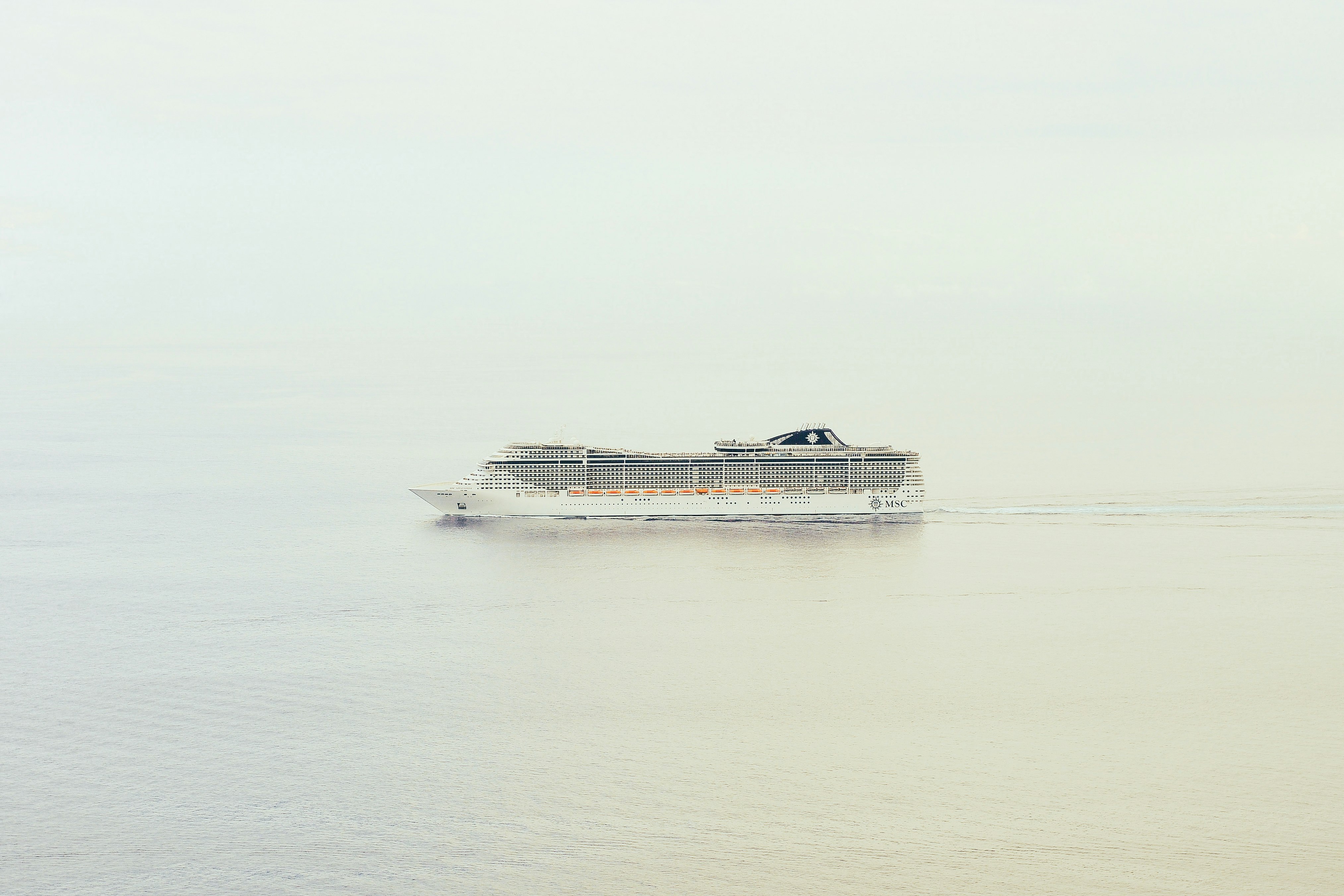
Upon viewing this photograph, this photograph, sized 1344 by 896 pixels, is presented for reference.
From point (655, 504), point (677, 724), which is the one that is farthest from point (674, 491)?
point (677, 724)

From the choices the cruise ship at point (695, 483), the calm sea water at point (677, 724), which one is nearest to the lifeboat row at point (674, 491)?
the cruise ship at point (695, 483)

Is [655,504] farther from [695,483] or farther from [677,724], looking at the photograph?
[677,724]

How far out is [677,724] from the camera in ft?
57.1

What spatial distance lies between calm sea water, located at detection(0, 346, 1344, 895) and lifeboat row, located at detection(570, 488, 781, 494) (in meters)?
11.9

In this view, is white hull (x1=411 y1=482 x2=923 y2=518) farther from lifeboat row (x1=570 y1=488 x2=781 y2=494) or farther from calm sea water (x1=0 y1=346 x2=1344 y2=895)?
calm sea water (x1=0 y1=346 x2=1344 y2=895)

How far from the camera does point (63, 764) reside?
15578 millimetres

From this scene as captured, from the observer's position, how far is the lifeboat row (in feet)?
154

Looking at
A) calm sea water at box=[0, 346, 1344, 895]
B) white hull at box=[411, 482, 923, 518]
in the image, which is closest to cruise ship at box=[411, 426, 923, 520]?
white hull at box=[411, 482, 923, 518]

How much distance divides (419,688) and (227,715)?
3208 mm

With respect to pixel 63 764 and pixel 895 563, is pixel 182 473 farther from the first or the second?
pixel 63 764

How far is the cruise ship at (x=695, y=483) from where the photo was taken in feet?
153

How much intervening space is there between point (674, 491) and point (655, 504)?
106cm

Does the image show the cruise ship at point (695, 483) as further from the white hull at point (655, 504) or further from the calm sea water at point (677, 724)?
the calm sea water at point (677, 724)

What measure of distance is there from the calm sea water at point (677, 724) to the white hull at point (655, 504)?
11.7m
